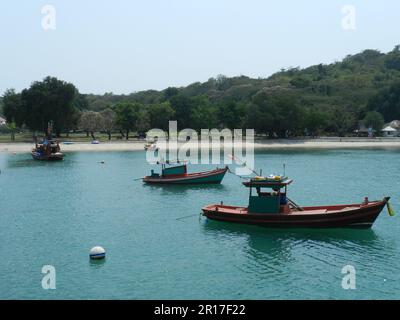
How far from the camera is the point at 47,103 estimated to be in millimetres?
110562

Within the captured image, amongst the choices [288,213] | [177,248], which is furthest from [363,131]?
[177,248]

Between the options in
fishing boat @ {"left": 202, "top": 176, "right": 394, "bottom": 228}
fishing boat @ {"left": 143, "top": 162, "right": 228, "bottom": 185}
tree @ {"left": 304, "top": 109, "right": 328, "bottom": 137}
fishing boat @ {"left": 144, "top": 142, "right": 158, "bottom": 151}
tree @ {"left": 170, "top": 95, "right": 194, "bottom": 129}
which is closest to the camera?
fishing boat @ {"left": 202, "top": 176, "right": 394, "bottom": 228}

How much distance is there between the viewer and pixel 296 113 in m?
115

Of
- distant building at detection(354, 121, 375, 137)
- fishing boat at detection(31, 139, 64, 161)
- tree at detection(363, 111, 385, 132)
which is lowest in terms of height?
fishing boat at detection(31, 139, 64, 161)

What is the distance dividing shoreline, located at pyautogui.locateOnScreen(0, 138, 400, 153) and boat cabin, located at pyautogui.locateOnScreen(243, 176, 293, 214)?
74303 mm

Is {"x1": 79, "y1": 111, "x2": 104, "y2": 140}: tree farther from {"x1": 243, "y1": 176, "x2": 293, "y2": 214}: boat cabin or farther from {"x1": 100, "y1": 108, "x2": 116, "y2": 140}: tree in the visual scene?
{"x1": 243, "y1": 176, "x2": 293, "y2": 214}: boat cabin

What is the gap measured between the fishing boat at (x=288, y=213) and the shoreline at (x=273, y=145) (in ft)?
243

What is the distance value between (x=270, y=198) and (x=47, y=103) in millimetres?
90086

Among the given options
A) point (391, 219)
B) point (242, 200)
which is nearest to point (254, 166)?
point (242, 200)

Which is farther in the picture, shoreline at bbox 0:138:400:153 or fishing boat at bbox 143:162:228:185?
shoreline at bbox 0:138:400:153

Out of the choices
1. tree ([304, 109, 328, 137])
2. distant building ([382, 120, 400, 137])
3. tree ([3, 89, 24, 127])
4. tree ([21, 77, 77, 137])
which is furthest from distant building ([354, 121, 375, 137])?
tree ([3, 89, 24, 127])

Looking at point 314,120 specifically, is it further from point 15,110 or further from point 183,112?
point 15,110

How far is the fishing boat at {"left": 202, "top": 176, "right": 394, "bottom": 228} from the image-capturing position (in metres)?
29.8
